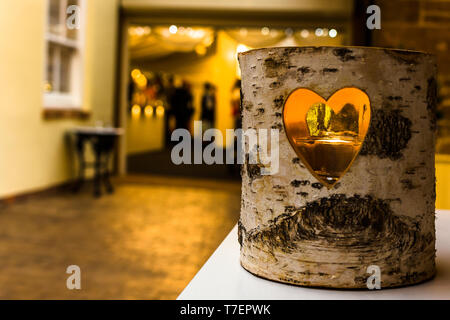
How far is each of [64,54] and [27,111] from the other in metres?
1.11

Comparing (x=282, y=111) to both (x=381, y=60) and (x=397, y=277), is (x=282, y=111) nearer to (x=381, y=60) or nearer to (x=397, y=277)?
(x=381, y=60)

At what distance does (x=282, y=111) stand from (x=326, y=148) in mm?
101

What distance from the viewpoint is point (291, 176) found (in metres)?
0.81

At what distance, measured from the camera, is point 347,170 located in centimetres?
79

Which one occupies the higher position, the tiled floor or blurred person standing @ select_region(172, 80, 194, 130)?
blurred person standing @ select_region(172, 80, 194, 130)

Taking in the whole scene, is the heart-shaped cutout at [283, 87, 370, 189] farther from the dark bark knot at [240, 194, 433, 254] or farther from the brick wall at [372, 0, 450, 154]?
the brick wall at [372, 0, 450, 154]

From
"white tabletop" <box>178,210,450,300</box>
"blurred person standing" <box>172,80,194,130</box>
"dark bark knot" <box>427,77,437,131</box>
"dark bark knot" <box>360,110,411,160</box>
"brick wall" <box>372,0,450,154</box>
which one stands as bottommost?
"white tabletop" <box>178,210,450,300</box>

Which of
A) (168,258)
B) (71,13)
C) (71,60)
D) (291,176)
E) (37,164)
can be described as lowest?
(168,258)

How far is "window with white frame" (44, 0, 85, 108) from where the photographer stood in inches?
214

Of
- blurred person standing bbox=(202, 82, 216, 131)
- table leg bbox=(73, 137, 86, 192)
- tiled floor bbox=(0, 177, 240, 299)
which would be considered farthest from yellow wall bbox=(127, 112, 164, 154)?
tiled floor bbox=(0, 177, 240, 299)

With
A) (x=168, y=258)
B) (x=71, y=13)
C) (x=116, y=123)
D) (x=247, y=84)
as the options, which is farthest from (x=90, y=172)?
(x=247, y=84)

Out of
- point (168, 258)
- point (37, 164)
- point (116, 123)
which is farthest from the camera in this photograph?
point (116, 123)

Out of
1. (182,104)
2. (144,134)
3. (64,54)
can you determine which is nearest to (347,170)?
(64,54)

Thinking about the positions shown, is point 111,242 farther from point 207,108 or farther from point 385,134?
point 207,108
